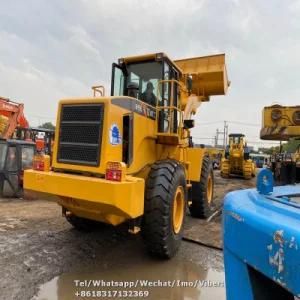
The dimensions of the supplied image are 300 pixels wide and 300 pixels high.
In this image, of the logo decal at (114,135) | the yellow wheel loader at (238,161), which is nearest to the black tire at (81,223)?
the logo decal at (114,135)

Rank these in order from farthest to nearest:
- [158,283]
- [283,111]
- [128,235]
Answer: [128,235] < [283,111] < [158,283]

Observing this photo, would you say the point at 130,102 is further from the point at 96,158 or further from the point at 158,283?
the point at 158,283

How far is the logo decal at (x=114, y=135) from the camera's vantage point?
14.1 ft

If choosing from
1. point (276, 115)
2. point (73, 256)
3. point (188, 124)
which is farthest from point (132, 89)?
point (73, 256)

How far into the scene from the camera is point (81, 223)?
5.82m

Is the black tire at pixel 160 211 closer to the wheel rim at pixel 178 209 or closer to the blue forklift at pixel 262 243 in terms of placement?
the wheel rim at pixel 178 209

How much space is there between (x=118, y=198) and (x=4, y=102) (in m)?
9.70

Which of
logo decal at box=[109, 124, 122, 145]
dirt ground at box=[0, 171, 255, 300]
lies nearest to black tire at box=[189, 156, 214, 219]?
dirt ground at box=[0, 171, 255, 300]

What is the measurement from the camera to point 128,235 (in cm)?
591

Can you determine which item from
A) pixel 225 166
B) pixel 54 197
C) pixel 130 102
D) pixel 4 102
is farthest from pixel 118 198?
pixel 225 166

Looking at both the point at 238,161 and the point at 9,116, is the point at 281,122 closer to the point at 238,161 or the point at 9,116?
the point at 9,116

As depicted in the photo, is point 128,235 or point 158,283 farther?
point 128,235

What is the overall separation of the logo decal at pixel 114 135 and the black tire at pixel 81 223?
1929 millimetres

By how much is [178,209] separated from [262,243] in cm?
386
